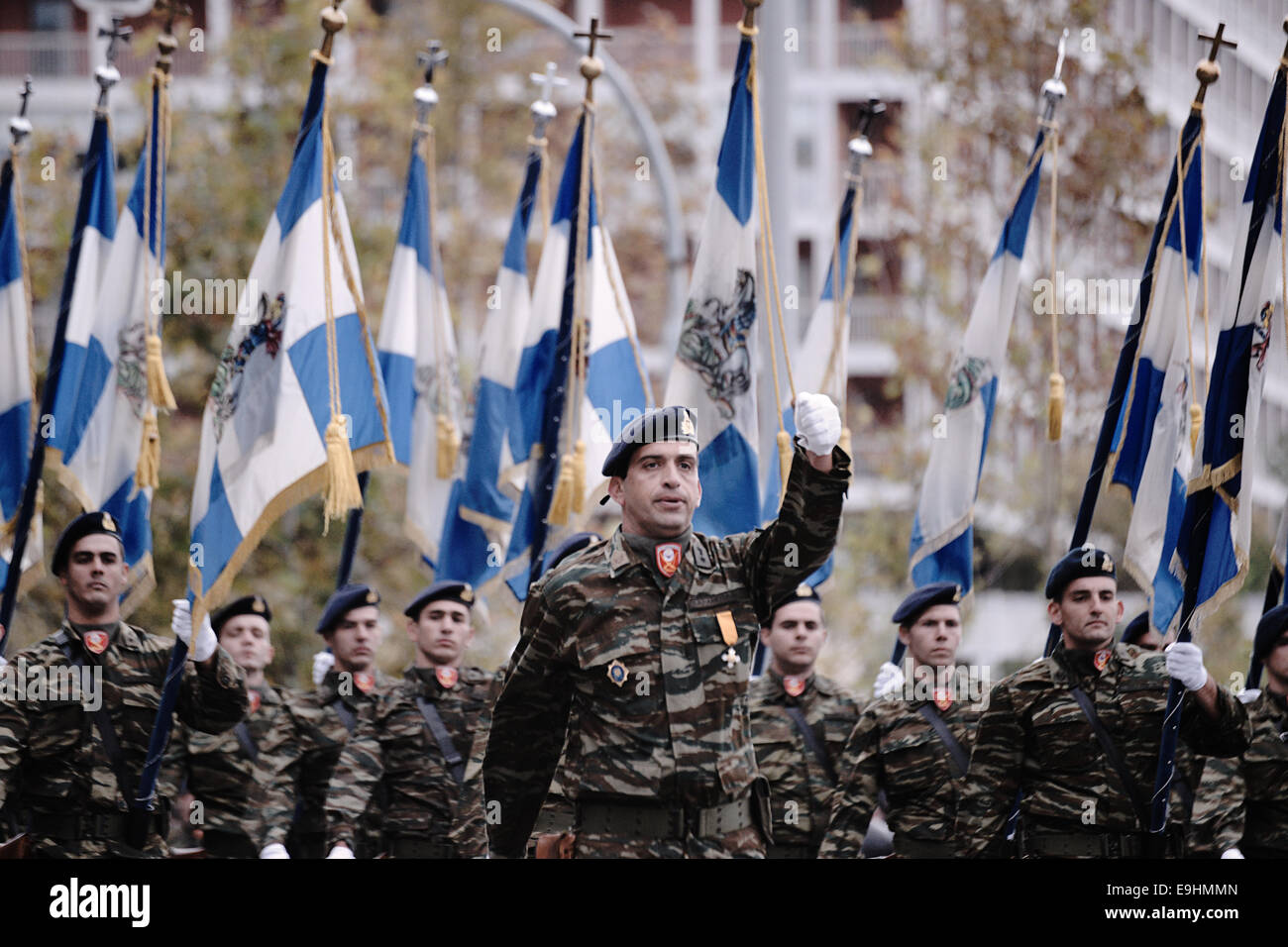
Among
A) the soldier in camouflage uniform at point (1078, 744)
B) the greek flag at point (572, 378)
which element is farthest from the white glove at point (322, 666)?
the soldier in camouflage uniform at point (1078, 744)

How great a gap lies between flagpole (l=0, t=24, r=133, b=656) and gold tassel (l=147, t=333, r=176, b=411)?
0.84 m

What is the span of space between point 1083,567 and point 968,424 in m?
2.82

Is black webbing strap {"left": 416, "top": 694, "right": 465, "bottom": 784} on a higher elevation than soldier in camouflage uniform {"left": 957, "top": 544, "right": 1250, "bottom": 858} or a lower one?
higher

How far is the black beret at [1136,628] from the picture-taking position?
9.54 metres

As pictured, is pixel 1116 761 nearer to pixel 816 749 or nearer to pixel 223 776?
pixel 816 749

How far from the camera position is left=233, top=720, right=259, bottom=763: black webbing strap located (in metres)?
10.2

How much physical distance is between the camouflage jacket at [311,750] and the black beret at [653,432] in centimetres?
411

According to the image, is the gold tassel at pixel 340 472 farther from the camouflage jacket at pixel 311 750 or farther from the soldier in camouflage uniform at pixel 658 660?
the soldier in camouflage uniform at pixel 658 660

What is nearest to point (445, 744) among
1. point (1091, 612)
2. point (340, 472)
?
point (340, 472)

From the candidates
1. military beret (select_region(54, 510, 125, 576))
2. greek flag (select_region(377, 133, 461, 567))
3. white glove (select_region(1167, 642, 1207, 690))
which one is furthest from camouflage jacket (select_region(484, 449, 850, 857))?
greek flag (select_region(377, 133, 461, 567))

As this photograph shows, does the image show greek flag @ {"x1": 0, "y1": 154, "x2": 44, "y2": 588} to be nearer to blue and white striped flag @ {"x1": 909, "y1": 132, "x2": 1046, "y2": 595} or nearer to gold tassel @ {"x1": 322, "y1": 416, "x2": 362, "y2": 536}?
gold tassel @ {"x1": 322, "y1": 416, "x2": 362, "y2": 536}

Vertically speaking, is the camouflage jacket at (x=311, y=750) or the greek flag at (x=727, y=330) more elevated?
the greek flag at (x=727, y=330)
